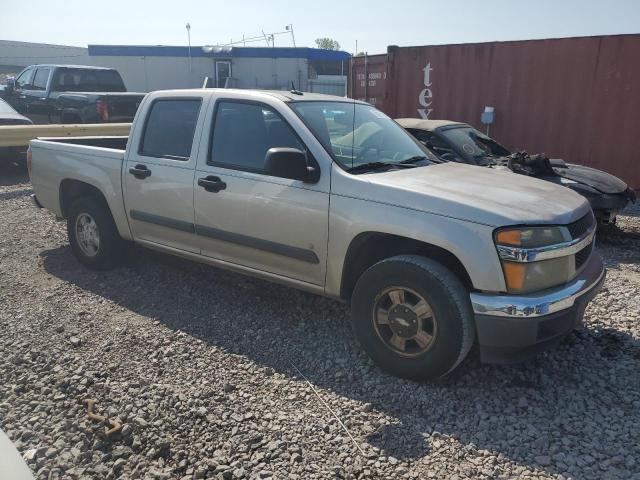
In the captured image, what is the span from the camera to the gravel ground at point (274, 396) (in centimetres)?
262

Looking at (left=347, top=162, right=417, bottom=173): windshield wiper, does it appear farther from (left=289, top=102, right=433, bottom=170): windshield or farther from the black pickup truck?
the black pickup truck

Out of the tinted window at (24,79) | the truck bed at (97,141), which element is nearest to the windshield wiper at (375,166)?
→ the truck bed at (97,141)

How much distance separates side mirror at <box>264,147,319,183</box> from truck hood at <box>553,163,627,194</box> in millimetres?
4241

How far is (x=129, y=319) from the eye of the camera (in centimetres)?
417

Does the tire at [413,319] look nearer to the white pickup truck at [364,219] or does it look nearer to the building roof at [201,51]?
the white pickup truck at [364,219]

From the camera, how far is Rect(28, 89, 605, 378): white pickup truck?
116 inches

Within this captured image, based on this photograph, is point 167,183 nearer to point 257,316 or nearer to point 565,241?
point 257,316

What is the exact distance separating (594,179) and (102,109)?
31.2 feet

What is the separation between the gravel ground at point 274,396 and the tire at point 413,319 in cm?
18

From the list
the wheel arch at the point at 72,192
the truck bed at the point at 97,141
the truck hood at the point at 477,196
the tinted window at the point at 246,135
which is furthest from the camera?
the truck bed at the point at 97,141

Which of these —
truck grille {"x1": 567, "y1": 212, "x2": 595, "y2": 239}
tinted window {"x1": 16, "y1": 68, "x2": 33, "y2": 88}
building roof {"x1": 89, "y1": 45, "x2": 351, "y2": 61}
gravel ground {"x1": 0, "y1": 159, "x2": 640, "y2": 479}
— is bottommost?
gravel ground {"x1": 0, "y1": 159, "x2": 640, "y2": 479}

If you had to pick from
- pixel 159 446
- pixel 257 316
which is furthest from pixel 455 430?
pixel 257 316

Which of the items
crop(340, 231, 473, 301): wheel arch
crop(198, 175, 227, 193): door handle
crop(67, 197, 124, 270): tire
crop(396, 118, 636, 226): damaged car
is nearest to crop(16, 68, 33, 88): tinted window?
crop(67, 197, 124, 270): tire

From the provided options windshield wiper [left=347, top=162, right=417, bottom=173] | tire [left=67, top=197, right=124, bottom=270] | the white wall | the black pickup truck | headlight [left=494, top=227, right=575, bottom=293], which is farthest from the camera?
the white wall
